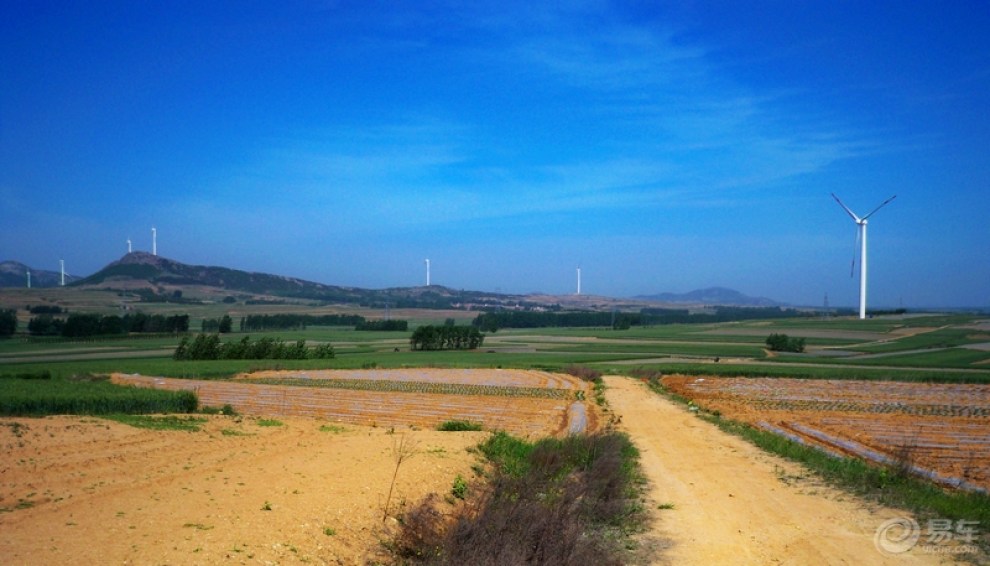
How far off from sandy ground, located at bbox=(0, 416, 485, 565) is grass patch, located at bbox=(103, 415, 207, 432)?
1.32 ft

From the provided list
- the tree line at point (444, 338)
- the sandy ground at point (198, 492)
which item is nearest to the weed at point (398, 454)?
the sandy ground at point (198, 492)

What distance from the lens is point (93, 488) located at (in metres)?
9.25

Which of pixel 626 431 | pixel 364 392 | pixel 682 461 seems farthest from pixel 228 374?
pixel 682 461

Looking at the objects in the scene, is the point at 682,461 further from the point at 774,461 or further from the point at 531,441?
the point at 531,441

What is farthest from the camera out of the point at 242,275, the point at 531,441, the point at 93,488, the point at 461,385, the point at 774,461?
Answer: the point at 242,275

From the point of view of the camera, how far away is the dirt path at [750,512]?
899 cm

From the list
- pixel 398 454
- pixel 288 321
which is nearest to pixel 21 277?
pixel 288 321

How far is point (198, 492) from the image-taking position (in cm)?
942

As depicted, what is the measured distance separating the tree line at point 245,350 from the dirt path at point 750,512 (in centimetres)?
4543

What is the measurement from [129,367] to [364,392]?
20143 mm

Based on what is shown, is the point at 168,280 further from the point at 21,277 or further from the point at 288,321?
the point at 288,321

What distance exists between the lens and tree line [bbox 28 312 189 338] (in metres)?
58.9

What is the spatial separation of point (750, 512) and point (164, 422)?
13243 millimetres

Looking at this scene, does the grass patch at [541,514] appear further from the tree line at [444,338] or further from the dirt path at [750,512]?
the tree line at [444,338]
